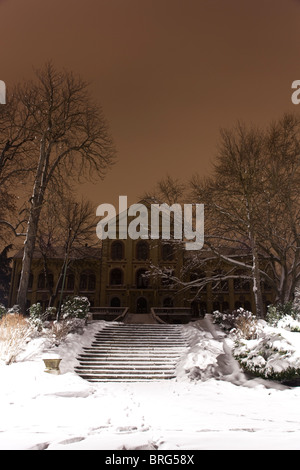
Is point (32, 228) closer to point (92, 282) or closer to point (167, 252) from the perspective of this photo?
point (167, 252)

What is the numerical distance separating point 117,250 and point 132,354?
80.8 feet

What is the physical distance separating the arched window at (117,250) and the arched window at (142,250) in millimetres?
1990

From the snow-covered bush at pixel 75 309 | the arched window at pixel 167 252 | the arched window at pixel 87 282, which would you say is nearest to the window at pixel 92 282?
the arched window at pixel 87 282

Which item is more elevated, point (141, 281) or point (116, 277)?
point (116, 277)

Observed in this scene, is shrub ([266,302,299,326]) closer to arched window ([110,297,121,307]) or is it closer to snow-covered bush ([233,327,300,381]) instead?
snow-covered bush ([233,327,300,381])

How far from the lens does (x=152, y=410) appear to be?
642 centimetres

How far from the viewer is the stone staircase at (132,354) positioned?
11312mm

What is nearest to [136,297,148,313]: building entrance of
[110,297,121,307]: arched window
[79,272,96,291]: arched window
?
[110,297,121,307]: arched window

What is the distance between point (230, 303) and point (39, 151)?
99.5 ft

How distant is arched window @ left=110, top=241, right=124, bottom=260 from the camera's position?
37.5 meters

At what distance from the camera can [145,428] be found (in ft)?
15.8

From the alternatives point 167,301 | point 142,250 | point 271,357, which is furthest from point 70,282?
point 271,357

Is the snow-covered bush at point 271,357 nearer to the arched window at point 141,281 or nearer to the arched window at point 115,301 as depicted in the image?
the arched window at point 141,281
